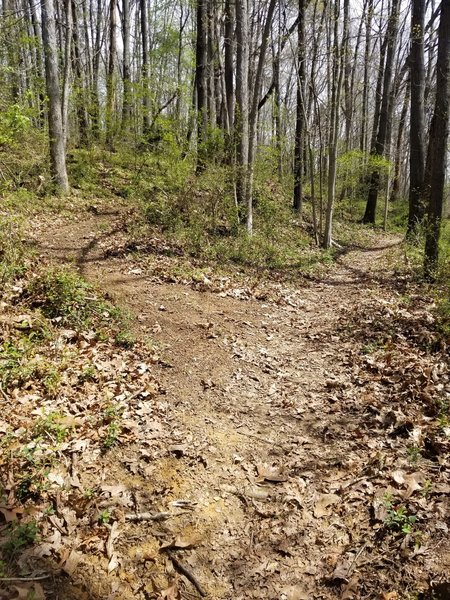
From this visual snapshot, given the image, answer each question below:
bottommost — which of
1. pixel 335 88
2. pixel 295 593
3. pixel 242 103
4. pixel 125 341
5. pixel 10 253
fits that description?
pixel 295 593

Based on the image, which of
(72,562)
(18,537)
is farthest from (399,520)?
(18,537)

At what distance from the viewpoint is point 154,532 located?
3156 millimetres

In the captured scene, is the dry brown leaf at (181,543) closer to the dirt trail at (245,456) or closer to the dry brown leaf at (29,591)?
the dirt trail at (245,456)

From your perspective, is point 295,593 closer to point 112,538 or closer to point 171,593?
point 171,593

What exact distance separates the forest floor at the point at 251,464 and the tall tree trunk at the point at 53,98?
5.56 metres

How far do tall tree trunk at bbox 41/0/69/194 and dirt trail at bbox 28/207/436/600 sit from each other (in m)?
5.19

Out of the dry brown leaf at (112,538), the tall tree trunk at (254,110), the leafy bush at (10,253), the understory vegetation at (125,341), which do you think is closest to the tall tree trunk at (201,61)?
the understory vegetation at (125,341)

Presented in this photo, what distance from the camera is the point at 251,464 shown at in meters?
3.89

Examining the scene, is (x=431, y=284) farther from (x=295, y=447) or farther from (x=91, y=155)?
(x=91, y=155)

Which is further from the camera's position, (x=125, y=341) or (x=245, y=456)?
(x=125, y=341)

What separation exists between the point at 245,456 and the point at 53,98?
10687mm

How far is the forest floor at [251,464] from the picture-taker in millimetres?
2836

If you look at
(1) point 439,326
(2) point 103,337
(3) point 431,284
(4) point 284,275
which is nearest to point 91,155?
(4) point 284,275

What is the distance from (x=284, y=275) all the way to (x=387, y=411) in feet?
18.7
